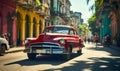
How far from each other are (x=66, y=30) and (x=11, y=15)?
41.0 ft

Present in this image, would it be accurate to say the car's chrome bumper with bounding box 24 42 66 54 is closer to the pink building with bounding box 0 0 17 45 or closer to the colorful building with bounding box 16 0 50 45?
the pink building with bounding box 0 0 17 45

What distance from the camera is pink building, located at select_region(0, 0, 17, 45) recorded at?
24.6 meters

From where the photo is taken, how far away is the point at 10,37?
26.7 meters

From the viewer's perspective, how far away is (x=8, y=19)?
26109 mm

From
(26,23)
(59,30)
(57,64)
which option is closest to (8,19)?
(26,23)

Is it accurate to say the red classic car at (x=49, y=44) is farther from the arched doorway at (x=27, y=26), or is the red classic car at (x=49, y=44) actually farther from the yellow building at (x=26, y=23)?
the arched doorway at (x=27, y=26)

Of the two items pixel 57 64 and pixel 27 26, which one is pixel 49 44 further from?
pixel 27 26

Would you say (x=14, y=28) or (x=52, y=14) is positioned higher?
(x=52, y=14)

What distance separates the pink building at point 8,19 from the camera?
80.8 ft

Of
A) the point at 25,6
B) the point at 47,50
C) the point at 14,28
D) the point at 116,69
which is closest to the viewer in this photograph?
the point at 116,69

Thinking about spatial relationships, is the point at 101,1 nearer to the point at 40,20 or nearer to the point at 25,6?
the point at 25,6

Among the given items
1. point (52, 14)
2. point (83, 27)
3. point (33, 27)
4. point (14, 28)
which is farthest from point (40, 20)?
point (83, 27)

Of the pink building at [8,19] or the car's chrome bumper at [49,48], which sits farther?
the pink building at [8,19]

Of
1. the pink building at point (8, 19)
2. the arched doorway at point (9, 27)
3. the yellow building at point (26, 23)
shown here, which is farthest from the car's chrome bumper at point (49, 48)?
the yellow building at point (26, 23)
